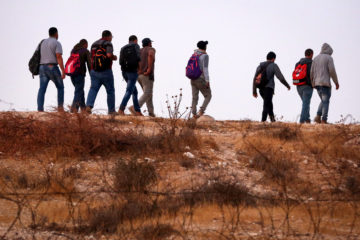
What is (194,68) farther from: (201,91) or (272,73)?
(272,73)

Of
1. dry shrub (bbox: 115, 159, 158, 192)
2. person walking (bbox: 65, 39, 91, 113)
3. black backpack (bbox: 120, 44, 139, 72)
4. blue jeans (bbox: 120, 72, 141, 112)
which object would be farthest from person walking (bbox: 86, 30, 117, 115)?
dry shrub (bbox: 115, 159, 158, 192)

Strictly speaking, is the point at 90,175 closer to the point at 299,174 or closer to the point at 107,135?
the point at 107,135

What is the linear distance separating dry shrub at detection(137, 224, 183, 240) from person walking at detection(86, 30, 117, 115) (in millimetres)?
5905

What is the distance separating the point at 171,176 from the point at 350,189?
2921 mm

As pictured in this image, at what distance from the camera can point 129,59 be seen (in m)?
13.1

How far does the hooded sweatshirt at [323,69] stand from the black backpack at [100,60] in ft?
16.3

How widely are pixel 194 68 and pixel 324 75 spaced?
311cm

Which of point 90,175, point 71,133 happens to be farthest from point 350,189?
point 71,133

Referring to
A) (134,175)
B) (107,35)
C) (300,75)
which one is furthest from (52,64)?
(300,75)

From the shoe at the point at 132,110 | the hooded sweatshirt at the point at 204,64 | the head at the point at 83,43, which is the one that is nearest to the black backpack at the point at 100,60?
the head at the point at 83,43

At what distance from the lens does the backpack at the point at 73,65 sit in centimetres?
1327

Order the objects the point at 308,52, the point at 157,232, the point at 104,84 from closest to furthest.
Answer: the point at 157,232 → the point at 104,84 → the point at 308,52

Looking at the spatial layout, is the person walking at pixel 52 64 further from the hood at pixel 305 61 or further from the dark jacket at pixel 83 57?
the hood at pixel 305 61

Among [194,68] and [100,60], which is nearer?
[100,60]
